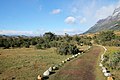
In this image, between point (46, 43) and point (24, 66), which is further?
point (46, 43)

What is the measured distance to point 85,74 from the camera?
20.8 meters

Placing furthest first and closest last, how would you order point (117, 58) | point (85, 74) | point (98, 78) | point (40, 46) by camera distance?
point (40, 46) → point (117, 58) → point (85, 74) → point (98, 78)

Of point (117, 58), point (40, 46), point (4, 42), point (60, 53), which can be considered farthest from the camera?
point (4, 42)

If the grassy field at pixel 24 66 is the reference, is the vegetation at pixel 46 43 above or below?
above

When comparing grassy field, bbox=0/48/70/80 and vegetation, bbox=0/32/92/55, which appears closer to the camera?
grassy field, bbox=0/48/70/80

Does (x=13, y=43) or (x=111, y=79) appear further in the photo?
(x=13, y=43)

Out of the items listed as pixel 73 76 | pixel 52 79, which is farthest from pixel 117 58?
pixel 52 79

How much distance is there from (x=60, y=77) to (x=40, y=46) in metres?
44.5

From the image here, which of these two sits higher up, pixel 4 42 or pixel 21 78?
pixel 4 42

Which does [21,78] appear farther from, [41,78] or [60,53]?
[60,53]

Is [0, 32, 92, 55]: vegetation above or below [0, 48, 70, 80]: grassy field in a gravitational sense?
above

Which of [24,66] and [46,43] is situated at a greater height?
[46,43]

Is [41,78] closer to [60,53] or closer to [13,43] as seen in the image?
[60,53]

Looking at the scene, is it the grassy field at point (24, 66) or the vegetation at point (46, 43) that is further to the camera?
the vegetation at point (46, 43)
